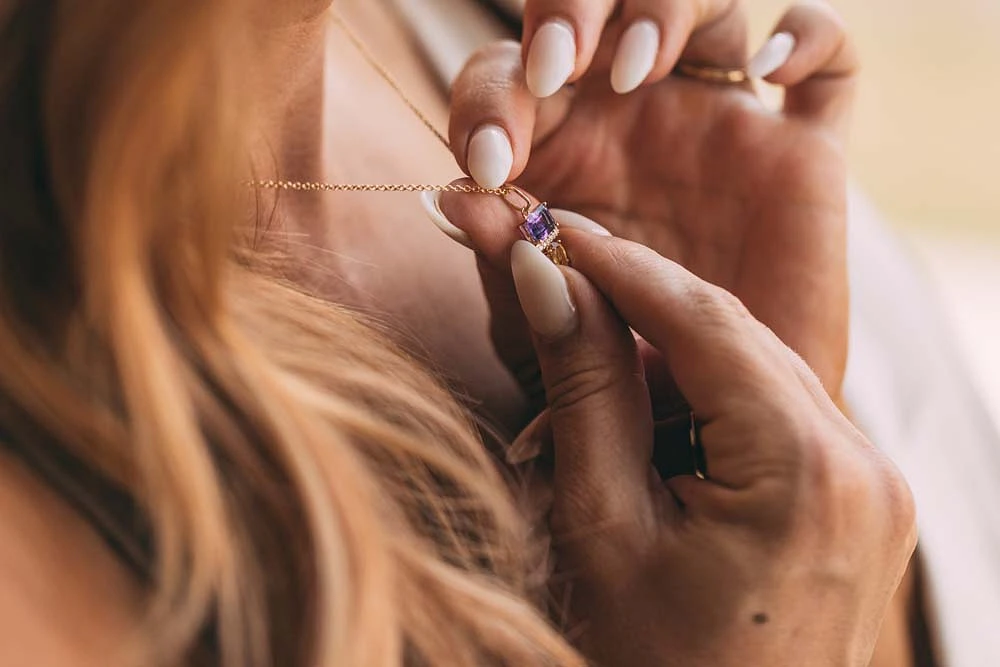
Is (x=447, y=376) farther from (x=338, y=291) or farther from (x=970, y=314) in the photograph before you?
(x=970, y=314)

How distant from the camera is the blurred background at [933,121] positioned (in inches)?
75.3

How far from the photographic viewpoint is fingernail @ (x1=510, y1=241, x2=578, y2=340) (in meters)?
0.63

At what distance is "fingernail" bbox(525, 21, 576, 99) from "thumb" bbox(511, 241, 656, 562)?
0.14 metres

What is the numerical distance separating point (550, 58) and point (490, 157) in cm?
10

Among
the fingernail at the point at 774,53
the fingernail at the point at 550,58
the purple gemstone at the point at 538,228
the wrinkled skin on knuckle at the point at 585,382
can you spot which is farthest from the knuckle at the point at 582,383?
the fingernail at the point at 774,53

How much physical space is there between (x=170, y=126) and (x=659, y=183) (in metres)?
0.56

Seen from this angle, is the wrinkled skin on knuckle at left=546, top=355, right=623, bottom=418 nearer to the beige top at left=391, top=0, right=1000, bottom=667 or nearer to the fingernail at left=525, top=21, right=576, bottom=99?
the fingernail at left=525, top=21, right=576, bottom=99

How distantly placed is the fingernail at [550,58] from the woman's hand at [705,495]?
16 cm

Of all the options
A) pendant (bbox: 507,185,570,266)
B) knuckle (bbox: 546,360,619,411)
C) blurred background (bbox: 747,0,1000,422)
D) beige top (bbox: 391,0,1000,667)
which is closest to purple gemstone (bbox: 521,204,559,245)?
pendant (bbox: 507,185,570,266)

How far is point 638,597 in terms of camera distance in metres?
0.57

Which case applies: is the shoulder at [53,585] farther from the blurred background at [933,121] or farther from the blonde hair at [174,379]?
the blurred background at [933,121]

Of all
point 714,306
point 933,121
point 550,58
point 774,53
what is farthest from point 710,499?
point 933,121

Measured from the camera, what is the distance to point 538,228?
2.19 feet

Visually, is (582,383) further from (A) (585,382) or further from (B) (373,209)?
(B) (373,209)
